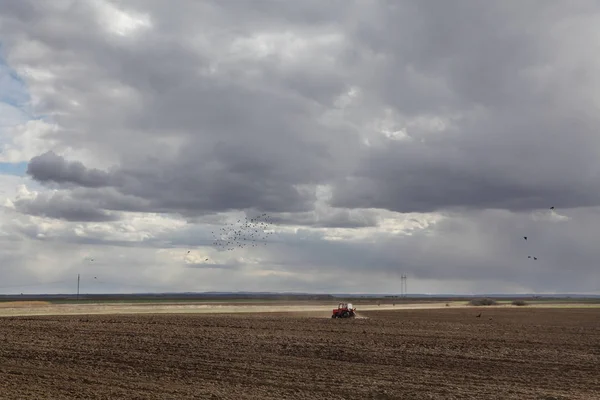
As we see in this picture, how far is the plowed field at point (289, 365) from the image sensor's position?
23.9 meters

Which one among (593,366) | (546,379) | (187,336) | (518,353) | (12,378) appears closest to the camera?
(12,378)

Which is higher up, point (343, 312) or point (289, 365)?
point (343, 312)

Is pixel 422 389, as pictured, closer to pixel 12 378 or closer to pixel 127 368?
pixel 127 368

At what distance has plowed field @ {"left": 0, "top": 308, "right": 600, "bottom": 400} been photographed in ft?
78.3

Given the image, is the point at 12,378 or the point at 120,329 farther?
the point at 120,329

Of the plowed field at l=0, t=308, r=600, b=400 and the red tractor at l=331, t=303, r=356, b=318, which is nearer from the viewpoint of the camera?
the plowed field at l=0, t=308, r=600, b=400

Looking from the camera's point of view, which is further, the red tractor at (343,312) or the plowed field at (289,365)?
the red tractor at (343,312)

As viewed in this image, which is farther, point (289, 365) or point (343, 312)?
point (343, 312)

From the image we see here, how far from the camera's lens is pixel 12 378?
2627 centimetres

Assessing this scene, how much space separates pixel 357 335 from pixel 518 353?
14.0m

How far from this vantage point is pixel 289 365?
102 feet

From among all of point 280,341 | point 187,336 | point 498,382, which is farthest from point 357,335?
point 498,382

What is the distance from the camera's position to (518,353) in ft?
126

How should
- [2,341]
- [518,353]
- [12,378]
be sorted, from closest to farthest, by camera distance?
1. [12,378]
2. [518,353]
3. [2,341]
